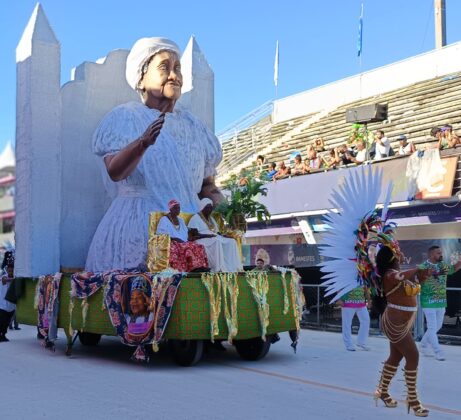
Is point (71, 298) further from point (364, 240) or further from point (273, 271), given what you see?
point (364, 240)

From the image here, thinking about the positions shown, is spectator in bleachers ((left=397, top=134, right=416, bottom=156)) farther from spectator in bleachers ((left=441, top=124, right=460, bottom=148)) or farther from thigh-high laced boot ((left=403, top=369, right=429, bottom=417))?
thigh-high laced boot ((left=403, top=369, right=429, bottom=417))

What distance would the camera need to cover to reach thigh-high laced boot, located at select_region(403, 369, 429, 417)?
18.8ft

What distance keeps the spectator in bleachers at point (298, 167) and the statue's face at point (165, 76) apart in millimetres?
7640

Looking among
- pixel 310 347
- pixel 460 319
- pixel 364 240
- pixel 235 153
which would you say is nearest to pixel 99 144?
pixel 310 347

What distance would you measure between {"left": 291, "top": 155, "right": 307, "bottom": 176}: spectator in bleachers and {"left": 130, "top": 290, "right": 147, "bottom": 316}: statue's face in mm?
9878

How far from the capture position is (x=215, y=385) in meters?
7.39

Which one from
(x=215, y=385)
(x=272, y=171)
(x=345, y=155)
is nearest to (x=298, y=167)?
(x=272, y=171)

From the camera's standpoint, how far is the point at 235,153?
84.8ft

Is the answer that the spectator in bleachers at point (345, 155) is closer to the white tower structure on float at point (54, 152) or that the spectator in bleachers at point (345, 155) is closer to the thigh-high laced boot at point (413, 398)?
the white tower structure on float at point (54, 152)

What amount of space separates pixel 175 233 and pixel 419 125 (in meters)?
10.9

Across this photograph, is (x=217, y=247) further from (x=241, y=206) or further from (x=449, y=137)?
(x=449, y=137)

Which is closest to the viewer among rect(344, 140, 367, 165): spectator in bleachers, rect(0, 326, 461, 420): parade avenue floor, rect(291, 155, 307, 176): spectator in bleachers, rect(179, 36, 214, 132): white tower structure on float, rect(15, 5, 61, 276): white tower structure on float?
rect(0, 326, 461, 420): parade avenue floor

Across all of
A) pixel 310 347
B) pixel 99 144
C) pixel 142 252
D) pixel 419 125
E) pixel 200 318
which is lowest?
pixel 310 347

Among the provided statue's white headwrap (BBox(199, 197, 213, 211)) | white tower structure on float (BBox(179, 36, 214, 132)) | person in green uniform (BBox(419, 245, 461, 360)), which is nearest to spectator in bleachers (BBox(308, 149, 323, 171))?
white tower structure on float (BBox(179, 36, 214, 132))
